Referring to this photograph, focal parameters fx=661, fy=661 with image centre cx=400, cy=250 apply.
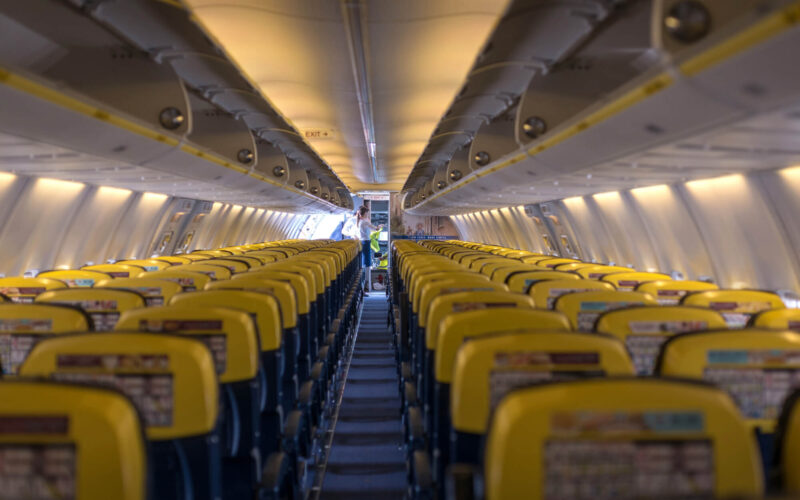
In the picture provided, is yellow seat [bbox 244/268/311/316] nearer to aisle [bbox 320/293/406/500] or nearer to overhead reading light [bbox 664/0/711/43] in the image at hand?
aisle [bbox 320/293/406/500]

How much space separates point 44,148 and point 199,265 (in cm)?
266

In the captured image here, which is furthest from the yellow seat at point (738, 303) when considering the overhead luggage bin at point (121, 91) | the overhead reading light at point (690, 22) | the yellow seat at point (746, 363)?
the overhead luggage bin at point (121, 91)

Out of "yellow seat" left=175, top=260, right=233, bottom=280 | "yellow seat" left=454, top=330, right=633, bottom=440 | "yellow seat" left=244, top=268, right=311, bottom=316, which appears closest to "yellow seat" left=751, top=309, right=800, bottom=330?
"yellow seat" left=454, top=330, right=633, bottom=440

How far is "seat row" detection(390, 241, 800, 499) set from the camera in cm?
188

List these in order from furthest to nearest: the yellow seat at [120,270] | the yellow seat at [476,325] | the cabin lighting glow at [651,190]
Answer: the cabin lighting glow at [651,190], the yellow seat at [120,270], the yellow seat at [476,325]

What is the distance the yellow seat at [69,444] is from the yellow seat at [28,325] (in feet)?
6.01

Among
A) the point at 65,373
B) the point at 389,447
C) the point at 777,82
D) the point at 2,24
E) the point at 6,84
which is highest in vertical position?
the point at 2,24

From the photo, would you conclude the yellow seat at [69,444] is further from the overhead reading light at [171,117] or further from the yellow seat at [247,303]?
the overhead reading light at [171,117]

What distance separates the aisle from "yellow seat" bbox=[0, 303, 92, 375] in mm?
3066

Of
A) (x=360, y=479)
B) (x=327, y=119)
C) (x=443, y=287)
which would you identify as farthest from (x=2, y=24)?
(x=327, y=119)

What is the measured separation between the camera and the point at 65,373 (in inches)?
104

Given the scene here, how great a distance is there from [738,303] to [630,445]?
11.3 feet

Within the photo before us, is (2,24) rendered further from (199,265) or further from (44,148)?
(199,265)

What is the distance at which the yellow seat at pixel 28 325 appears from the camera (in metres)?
3.66
